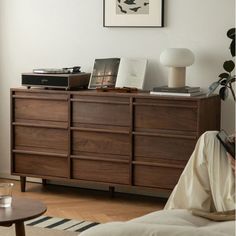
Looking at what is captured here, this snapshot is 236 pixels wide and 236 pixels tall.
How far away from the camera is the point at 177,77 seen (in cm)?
478

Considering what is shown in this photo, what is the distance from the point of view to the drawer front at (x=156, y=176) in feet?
15.5

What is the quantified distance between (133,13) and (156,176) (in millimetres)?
1310

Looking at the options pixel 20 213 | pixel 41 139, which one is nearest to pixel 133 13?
pixel 41 139

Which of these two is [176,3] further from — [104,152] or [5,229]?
[5,229]

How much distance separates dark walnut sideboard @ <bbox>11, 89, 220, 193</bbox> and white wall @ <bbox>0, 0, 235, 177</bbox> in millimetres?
366

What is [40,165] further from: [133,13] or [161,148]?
[133,13]

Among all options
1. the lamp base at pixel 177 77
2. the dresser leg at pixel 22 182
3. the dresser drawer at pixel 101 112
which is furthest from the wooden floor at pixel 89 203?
the lamp base at pixel 177 77

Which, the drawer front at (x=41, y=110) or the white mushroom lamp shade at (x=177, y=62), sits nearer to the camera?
the white mushroom lamp shade at (x=177, y=62)

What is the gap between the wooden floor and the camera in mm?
4635

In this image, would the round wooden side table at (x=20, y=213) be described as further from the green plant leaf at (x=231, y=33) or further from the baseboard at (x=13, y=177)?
the baseboard at (x=13, y=177)

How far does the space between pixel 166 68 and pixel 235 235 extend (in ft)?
8.51

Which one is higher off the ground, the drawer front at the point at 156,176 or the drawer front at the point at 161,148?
the drawer front at the point at 161,148

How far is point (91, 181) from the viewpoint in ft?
16.6

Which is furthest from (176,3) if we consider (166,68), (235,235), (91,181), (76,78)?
(235,235)
